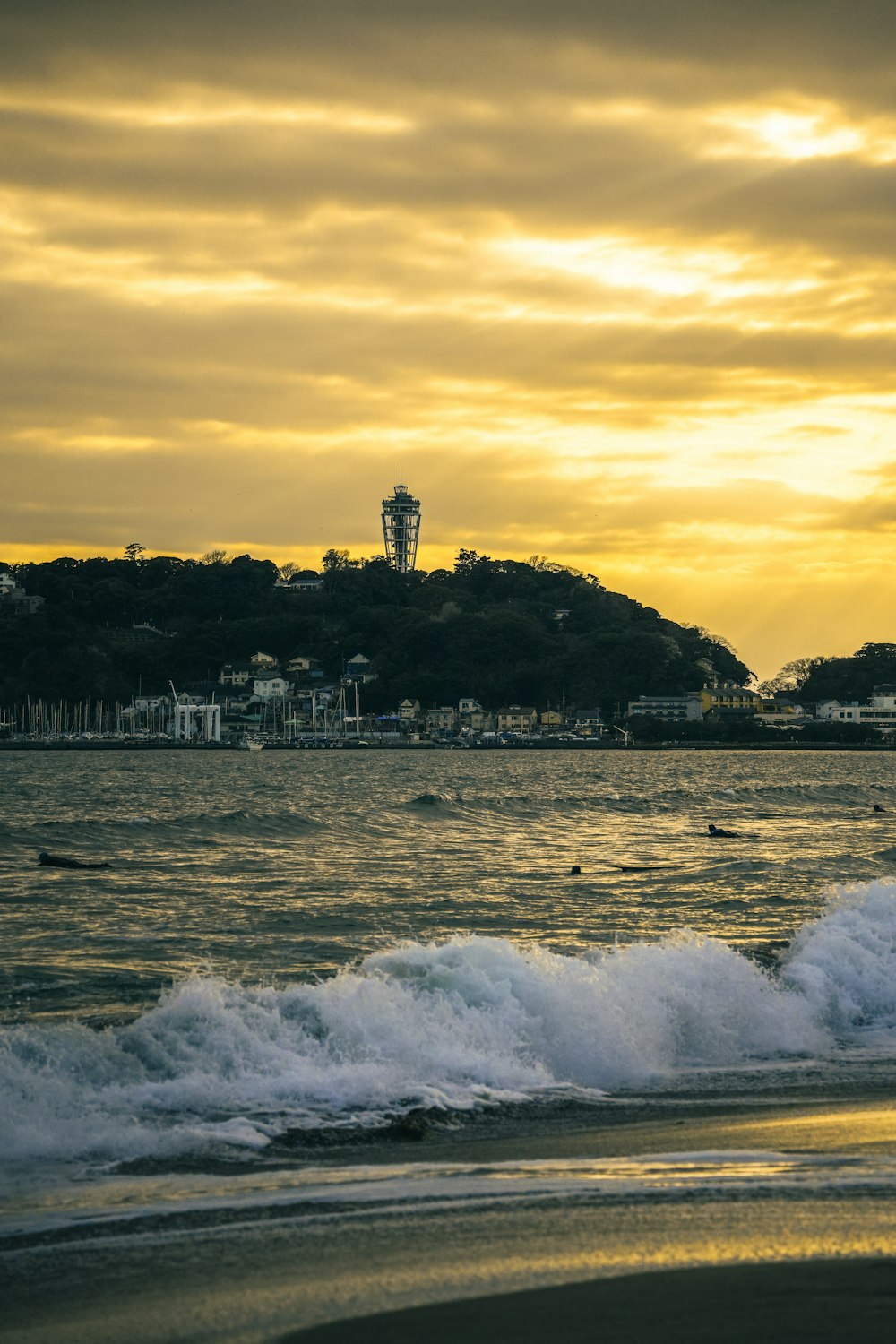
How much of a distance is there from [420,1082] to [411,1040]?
32.2 inches

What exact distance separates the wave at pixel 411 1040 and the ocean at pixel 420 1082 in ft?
0.12

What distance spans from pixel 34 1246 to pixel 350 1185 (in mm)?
2103

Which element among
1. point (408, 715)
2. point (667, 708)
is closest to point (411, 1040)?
point (667, 708)

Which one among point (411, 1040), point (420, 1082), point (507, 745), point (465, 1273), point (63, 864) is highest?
point (465, 1273)

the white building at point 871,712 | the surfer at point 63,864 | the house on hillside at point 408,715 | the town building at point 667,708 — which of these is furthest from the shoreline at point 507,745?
the surfer at point 63,864

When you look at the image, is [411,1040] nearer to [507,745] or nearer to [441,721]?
[507,745]

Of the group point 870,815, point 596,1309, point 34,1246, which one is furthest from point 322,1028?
point 870,815

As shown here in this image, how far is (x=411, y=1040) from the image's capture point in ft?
41.3

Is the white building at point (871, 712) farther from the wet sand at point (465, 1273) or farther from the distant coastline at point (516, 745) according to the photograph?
the wet sand at point (465, 1273)

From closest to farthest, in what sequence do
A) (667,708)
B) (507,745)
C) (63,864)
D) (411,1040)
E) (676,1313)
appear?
(676,1313)
(411,1040)
(63,864)
(507,745)
(667,708)

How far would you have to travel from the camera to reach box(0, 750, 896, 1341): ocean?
24.8 feet

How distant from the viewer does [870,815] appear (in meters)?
56.6

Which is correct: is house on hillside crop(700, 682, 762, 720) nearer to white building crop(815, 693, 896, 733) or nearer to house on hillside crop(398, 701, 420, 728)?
white building crop(815, 693, 896, 733)

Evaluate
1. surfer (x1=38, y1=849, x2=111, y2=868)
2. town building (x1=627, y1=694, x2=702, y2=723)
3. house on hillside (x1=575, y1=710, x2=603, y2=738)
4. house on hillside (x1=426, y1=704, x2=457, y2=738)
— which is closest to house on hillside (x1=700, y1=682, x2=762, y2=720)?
town building (x1=627, y1=694, x2=702, y2=723)
